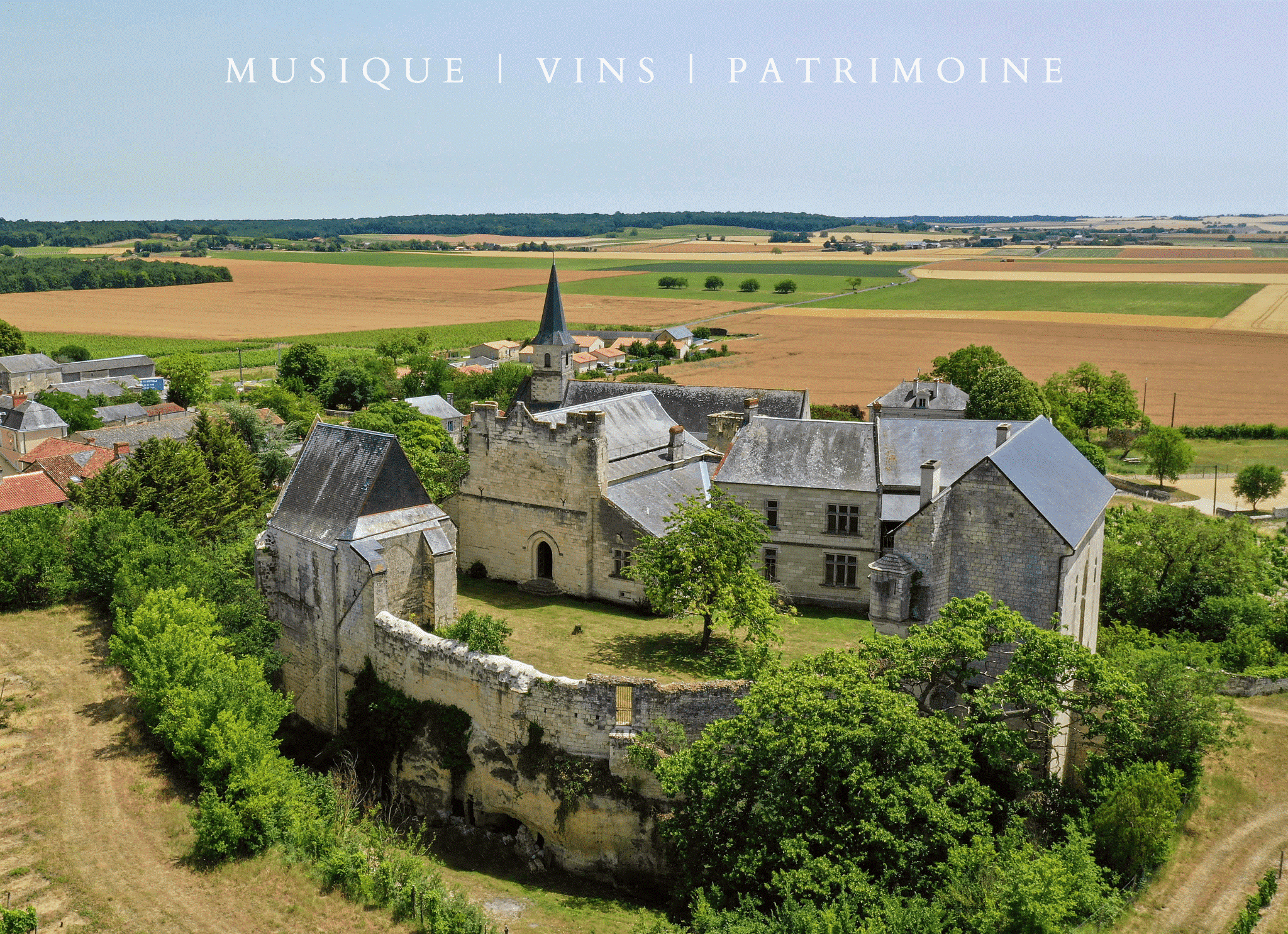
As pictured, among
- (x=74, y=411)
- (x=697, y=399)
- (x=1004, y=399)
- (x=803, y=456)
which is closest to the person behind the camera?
(x=803, y=456)

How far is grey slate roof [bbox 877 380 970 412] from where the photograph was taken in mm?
58906

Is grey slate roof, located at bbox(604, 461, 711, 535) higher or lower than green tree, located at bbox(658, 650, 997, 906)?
higher

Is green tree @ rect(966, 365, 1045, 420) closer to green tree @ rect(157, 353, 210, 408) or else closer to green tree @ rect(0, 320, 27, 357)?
green tree @ rect(157, 353, 210, 408)

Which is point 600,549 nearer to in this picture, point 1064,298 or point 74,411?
point 74,411

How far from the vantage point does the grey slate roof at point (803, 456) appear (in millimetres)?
34938

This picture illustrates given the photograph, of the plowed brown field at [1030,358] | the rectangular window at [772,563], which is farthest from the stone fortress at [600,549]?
the plowed brown field at [1030,358]

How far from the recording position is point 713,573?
29.3m

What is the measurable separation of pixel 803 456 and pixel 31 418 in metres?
51.6

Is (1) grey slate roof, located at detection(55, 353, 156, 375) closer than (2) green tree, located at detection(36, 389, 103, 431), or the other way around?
(2) green tree, located at detection(36, 389, 103, 431)

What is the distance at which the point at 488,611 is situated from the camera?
33.4 m

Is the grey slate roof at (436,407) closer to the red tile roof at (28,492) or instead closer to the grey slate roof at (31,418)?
the grey slate roof at (31,418)

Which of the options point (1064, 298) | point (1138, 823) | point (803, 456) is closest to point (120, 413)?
point (803, 456)

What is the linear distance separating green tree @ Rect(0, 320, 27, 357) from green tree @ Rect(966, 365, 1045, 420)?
289 feet

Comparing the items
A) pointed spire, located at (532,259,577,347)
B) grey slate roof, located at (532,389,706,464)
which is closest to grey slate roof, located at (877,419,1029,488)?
grey slate roof, located at (532,389,706,464)
